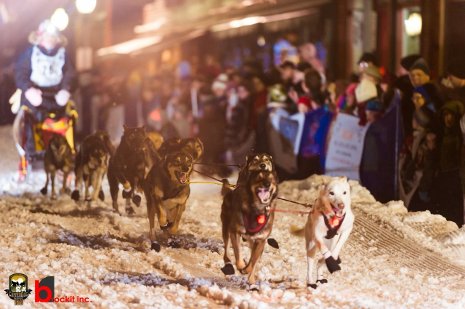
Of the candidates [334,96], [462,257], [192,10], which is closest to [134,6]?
[192,10]

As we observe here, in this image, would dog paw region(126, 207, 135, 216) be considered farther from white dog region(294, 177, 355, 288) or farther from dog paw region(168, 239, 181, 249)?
white dog region(294, 177, 355, 288)

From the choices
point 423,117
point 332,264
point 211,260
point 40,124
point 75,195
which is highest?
point 423,117

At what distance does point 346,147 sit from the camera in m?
13.3

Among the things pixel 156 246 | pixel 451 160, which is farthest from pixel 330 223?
pixel 451 160

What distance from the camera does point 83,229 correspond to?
11141 millimetres

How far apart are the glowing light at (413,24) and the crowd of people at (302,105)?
6.65 feet

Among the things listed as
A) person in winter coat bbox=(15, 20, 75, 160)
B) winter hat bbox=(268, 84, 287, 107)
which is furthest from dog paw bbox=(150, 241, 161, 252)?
person in winter coat bbox=(15, 20, 75, 160)

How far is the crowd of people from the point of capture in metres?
11.3

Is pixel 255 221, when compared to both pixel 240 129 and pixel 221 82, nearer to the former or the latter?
pixel 240 129

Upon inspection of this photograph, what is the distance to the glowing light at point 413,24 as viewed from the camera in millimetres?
16427

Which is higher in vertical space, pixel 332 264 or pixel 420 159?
pixel 420 159

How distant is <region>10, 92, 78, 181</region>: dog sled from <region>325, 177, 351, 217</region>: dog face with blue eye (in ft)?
24.3

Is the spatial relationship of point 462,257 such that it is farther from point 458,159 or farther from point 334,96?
point 334,96

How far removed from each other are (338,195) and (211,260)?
2.13 meters
